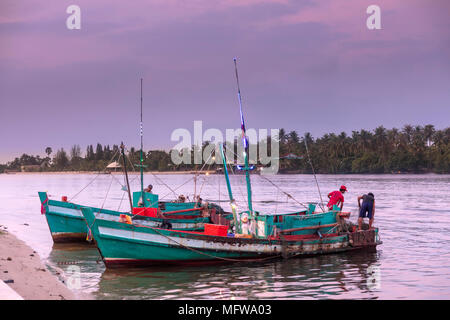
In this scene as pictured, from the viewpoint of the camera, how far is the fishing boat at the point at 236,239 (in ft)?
63.9

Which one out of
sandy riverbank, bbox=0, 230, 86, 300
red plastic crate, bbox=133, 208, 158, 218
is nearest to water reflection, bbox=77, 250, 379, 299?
sandy riverbank, bbox=0, 230, 86, 300

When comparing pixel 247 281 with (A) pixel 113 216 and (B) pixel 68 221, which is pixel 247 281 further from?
(B) pixel 68 221

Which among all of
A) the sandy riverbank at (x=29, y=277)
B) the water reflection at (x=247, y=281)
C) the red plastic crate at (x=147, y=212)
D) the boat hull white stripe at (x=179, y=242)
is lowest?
the water reflection at (x=247, y=281)

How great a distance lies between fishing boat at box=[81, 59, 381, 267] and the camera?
19.5 meters

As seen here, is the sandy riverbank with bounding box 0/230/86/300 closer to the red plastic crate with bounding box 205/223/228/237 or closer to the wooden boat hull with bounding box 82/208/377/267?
the wooden boat hull with bounding box 82/208/377/267

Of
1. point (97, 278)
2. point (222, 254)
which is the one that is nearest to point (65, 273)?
point (97, 278)

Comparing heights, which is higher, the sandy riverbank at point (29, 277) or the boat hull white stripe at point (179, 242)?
the boat hull white stripe at point (179, 242)

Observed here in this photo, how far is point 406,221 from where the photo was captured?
130 feet

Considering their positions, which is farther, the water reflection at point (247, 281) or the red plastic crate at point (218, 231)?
the red plastic crate at point (218, 231)

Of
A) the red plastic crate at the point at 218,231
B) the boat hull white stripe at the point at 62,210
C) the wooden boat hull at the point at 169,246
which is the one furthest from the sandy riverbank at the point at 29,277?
the red plastic crate at the point at 218,231

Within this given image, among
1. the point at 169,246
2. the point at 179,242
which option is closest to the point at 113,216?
the point at 169,246

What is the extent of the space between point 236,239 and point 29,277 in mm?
7464

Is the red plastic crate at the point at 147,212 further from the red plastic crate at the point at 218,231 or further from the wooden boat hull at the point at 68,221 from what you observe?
the red plastic crate at the point at 218,231

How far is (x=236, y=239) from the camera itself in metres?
20.5
